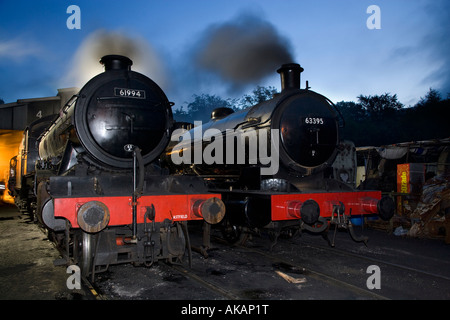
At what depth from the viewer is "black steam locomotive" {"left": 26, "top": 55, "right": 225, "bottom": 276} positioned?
4211mm

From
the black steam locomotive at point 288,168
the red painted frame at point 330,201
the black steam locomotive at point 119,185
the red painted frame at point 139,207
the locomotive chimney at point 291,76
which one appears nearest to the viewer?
the red painted frame at point 139,207

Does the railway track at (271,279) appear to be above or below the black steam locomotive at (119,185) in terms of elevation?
below

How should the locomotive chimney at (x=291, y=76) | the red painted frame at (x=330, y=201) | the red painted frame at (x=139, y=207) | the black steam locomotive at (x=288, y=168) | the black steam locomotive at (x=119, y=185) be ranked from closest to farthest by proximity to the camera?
the red painted frame at (x=139, y=207), the black steam locomotive at (x=119, y=185), the red painted frame at (x=330, y=201), the black steam locomotive at (x=288, y=168), the locomotive chimney at (x=291, y=76)

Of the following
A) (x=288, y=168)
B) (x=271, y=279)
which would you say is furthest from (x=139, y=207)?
(x=288, y=168)

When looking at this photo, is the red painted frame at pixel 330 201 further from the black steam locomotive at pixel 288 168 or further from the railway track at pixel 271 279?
the railway track at pixel 271 279

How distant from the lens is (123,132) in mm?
4758

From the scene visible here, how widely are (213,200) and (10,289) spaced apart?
2.83 meters

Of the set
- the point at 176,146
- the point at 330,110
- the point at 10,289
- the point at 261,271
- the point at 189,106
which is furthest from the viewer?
the point at 189,106

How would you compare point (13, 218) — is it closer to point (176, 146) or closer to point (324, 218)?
point (176, 146)

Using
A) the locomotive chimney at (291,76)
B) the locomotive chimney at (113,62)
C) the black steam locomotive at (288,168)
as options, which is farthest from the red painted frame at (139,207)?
the locomotive chimney at (291,76)

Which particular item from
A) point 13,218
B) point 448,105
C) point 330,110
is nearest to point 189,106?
point 448,105

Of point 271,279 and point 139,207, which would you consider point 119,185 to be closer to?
point 139,207

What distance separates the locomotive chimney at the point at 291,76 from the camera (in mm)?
6047

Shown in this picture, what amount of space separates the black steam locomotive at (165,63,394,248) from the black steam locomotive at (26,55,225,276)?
782 millimetres
